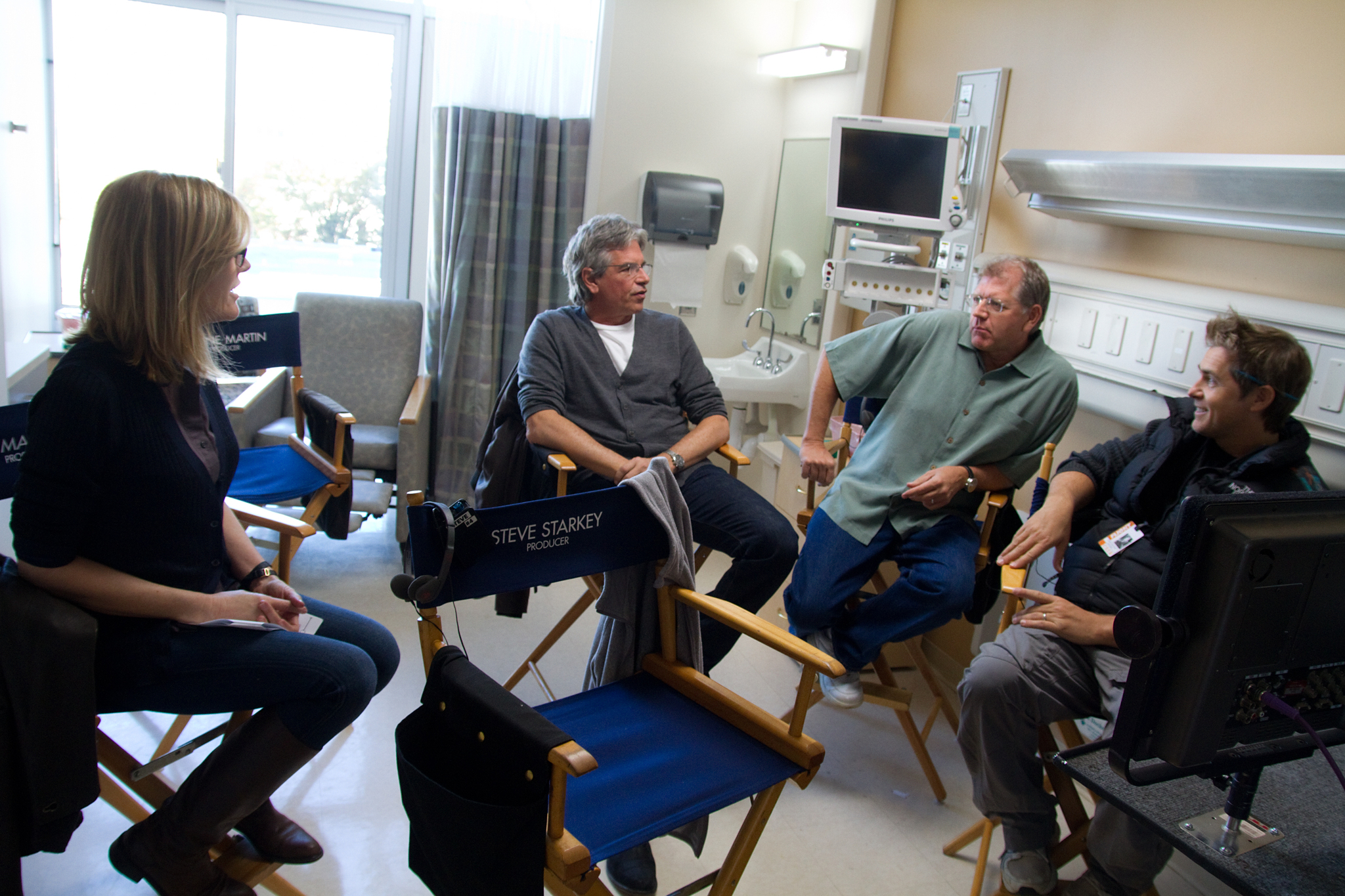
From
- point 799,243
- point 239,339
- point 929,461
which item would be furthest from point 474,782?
point 799,243

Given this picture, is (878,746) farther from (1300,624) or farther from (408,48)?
Result: (408,48)

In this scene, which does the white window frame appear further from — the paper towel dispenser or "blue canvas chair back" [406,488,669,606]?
"blue canvas chair back" [406,488,669,606]

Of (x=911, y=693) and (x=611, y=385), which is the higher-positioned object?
(x=611, y=385)

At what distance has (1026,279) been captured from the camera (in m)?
2.51

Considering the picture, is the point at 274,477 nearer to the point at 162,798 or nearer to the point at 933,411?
the point at 162,798

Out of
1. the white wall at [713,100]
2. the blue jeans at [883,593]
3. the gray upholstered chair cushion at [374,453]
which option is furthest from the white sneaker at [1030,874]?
the white wall at [713,100]

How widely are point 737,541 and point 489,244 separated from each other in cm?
202

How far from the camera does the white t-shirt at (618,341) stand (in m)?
2.86

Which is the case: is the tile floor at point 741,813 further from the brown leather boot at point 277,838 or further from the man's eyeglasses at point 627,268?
the man's eyeglasses at point 627,268

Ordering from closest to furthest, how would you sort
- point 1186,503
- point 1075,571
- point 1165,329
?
point 1186,503, point 1075,571, point 1165,329

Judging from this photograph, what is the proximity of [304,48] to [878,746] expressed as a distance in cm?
367

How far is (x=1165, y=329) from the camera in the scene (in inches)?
97.1

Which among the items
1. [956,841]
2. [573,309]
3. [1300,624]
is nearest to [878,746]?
[956,841]

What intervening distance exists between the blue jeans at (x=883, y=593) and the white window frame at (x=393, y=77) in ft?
8.66
